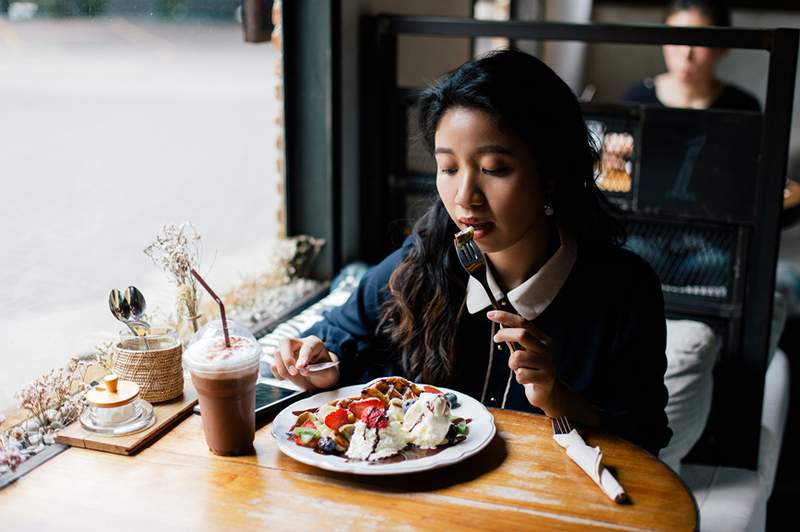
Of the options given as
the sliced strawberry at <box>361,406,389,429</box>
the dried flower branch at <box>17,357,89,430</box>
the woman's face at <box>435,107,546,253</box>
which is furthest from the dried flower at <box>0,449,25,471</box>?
the woman's face at <box>435,107,546,253</box>

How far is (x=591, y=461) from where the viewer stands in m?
1.34

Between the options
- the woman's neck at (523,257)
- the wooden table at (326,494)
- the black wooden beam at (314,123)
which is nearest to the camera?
the wooden table at (326,494)

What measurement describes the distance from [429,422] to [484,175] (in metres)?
0.42

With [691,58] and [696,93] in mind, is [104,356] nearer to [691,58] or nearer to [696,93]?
[691,58]

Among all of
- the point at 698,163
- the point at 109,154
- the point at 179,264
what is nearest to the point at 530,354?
the point at 179,264

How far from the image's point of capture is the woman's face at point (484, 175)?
151cm

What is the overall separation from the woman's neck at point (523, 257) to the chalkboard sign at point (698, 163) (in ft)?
2.80

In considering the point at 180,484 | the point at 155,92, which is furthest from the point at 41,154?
the point at 180,484

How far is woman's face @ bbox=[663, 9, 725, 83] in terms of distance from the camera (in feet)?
12.7

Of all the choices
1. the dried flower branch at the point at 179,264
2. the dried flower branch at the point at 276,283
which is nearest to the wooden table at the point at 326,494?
the dried flower branch at the point at 179,264

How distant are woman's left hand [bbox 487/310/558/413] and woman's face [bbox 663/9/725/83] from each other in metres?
2.83

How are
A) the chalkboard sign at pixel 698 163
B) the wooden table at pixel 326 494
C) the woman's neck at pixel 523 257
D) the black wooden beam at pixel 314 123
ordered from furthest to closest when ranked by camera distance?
the black wooden beam at pixel 314 123 < the chalkboard sign at pixel 698 163 < the woman's neck at pixel 523 257 < the wooden table at pixel 326 494

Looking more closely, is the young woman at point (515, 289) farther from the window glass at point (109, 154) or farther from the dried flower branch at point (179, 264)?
the window glass at point (109, 154)

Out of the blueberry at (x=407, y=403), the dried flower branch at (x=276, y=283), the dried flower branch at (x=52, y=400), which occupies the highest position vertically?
the blueberry at (x=407, y=403)
